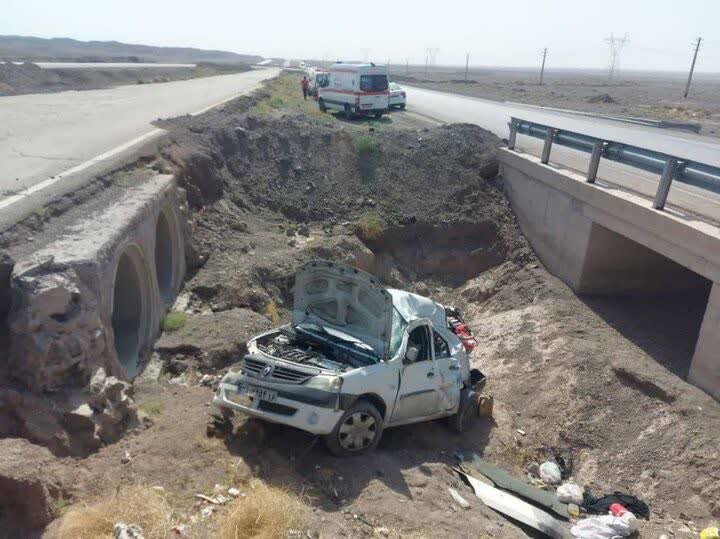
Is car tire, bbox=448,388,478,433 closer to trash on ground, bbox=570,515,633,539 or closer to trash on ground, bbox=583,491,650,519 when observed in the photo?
trash on ground, bbox=583,491,650,519

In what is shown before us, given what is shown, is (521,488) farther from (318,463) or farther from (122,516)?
(122,516)

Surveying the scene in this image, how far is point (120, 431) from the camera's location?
6766mm

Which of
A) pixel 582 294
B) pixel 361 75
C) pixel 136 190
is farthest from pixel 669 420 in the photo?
pixel 361 75

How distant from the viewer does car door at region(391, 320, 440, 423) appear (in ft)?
25.4

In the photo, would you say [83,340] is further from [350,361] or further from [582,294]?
[582,294]

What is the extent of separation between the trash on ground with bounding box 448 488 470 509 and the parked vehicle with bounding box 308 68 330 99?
98.9 ft

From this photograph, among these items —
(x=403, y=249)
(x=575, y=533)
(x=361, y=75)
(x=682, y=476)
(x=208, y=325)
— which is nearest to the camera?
(x=575, y=533)

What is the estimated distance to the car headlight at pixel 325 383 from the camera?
22.0 feet

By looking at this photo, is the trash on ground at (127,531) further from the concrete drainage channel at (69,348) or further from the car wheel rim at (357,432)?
the car wheel rim at (357,432)

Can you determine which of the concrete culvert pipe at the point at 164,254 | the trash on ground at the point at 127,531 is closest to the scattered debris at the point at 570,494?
the trash on ground at the point at 127,531

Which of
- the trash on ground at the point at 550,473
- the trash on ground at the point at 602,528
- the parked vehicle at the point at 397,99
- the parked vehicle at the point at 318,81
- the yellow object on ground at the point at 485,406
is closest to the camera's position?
the trash on ground at the point at 602,528

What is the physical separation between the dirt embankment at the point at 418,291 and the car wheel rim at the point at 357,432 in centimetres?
19

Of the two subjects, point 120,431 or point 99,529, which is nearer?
point 99,529

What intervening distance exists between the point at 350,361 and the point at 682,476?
4.84 meters
